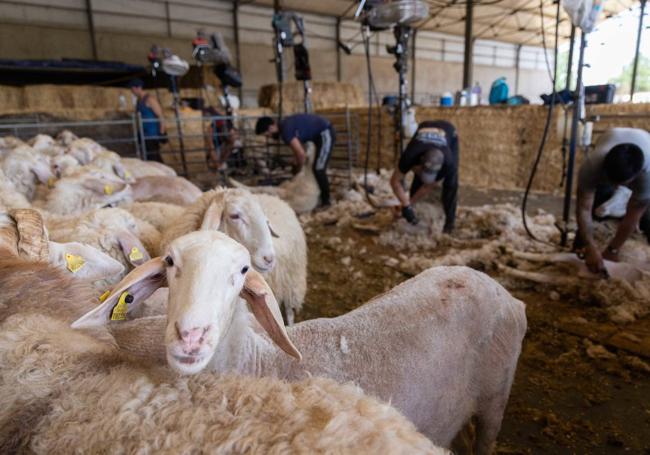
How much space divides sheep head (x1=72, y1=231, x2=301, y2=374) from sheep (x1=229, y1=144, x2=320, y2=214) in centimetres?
534

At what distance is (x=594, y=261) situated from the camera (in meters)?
3.23

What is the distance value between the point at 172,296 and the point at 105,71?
39.4ft

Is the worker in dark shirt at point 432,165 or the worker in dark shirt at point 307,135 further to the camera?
the worker in dark shirt at point 307,135

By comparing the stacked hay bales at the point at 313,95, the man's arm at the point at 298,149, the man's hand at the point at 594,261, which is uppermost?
the stacked hay bales at the point at 313,95

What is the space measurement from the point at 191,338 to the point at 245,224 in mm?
1586

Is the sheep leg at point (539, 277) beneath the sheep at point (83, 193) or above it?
beneath

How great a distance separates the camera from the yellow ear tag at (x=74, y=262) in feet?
5.90

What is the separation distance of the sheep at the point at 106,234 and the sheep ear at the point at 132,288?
38.7 inches

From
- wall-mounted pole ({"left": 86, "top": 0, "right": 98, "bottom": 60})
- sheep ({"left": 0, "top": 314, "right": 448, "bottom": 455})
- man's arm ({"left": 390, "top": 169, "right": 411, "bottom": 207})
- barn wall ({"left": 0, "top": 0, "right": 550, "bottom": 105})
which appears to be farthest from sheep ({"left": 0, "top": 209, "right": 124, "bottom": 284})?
wall-mounted pole ({"left": 86, "top": 0, "right": 98, "bottom": 60})

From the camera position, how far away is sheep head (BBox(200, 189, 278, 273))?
254cm

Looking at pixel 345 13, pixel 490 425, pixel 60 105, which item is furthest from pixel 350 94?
pixel 490 425

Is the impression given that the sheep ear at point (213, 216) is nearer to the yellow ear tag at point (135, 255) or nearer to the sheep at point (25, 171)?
the yellow ear tag at point (135, 255)

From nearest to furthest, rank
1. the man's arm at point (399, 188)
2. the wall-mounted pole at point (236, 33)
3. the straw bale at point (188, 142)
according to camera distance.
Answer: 1. the man's arm at point (399, 188)
2. the straw bale at point (188, 142)
3. the wall-mounted pole at point (236, 33)

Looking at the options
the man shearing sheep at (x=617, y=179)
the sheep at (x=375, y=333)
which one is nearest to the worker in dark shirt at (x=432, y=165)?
the man shearing sheep at (x=617, y=179)
